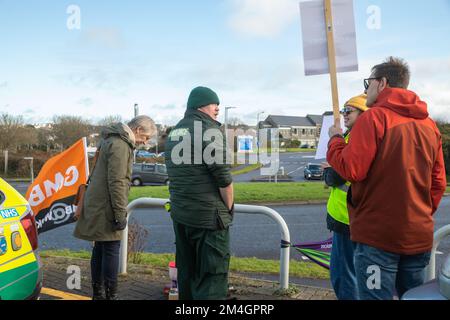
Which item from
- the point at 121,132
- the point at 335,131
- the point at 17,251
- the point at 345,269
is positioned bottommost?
the point at 345,269

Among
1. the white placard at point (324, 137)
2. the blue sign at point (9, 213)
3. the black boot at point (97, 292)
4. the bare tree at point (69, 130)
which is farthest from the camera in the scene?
the bare tree at point (69, 130)

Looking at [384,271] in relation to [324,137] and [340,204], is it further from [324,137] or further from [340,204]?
[324,137]

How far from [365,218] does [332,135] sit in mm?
590

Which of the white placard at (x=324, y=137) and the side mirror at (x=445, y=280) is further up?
the white placard at (x=324, y=137)

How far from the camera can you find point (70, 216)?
5.03 metres

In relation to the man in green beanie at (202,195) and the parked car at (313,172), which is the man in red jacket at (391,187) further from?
the parked car at (313,172)

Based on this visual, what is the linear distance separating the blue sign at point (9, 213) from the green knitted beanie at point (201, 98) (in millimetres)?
1376

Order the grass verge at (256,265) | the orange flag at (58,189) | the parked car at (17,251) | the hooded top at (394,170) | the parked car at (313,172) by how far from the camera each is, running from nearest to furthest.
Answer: the hooded top at (394,170) < the parked car at (17,251) < the orange flag at (58,189) < the grass verge at (256,265) < the parked car at (313,172)

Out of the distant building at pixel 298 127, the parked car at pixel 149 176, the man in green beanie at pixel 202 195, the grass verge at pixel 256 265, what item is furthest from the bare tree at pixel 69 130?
the distant building at pixel 298 127

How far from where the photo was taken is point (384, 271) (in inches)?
95.7

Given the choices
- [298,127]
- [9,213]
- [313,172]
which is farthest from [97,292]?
[298,127]

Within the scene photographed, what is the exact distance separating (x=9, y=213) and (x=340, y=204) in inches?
92.2

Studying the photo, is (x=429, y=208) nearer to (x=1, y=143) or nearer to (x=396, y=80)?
(x=396, y=80)

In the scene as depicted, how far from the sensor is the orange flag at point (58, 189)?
16.5 ft
